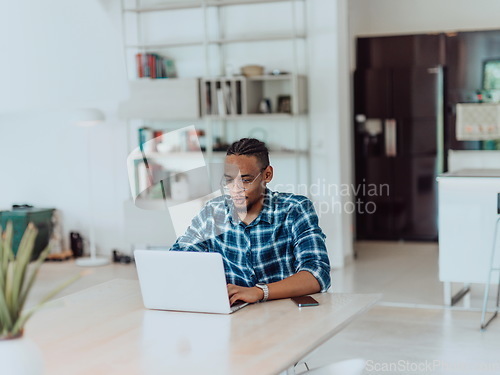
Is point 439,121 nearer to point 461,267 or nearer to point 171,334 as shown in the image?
point 461,267

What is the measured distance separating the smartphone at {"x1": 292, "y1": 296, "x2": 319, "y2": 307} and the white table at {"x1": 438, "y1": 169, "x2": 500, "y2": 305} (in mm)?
3047

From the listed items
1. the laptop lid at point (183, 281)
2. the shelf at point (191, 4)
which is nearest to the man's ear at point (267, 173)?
the laptop lid at point (183, 281)

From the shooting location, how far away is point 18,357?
4.40 feet

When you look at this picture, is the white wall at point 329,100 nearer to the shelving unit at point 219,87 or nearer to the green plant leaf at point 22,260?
the shelving unit at point 219,87

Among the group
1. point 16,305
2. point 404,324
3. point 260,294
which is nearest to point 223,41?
point 404,324

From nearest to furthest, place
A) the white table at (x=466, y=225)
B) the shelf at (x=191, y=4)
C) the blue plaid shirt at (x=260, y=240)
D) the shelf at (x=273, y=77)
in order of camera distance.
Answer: the blue plaid shirt at (x=260, y=240)
the white table at (x=466, y=225)
the shelf at (x=273, y=77)
the shelf at (x=191, y=4)

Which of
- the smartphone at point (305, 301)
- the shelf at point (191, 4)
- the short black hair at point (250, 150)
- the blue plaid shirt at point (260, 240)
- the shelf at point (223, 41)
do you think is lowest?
the smartphone at point (305, 301)

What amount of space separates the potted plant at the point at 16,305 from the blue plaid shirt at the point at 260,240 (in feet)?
4.23

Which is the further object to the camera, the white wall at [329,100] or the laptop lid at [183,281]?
the white wall at [329,100]

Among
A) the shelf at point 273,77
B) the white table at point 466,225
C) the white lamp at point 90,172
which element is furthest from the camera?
the white lamp at point 90,172

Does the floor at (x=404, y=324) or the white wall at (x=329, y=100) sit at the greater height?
the white wall at (x=329, y=100)

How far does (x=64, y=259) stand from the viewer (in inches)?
295

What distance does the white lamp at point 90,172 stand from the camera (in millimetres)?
6988

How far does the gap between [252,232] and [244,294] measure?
0.32 metres
